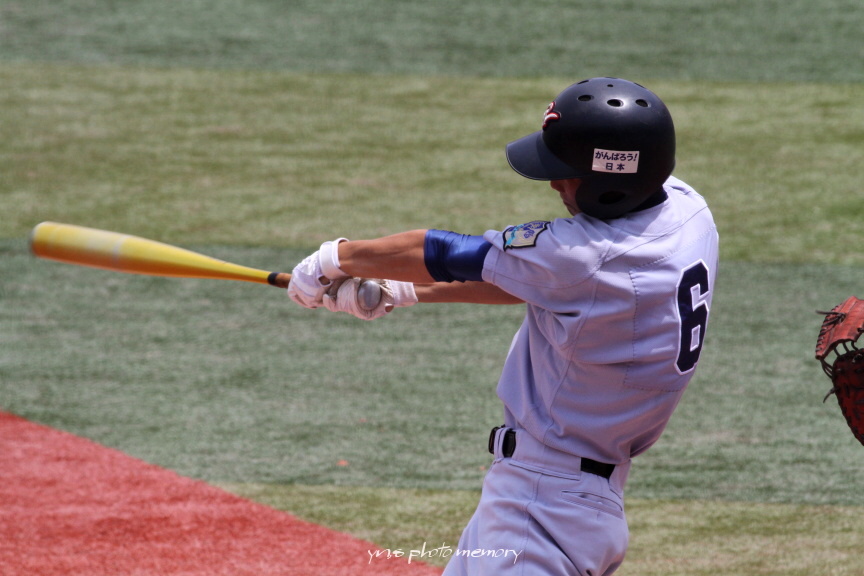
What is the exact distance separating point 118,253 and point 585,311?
63.8 inches

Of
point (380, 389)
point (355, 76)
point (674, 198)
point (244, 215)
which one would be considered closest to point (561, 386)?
point (674, 198)

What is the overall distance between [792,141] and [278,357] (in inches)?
202

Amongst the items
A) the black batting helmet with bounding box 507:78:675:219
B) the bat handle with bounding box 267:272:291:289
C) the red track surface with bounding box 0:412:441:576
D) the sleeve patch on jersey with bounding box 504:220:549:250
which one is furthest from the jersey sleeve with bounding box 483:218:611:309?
the red track surface with bounding box 0:412:441:576

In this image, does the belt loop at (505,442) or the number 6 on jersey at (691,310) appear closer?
the number 6 on jersey at (691,310)

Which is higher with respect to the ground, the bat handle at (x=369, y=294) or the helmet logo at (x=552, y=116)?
the helmet logo at (x=552, y=116)

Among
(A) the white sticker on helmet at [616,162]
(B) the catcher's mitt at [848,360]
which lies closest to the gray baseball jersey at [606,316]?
A: (A) the white sticker on helmet at [616,162]

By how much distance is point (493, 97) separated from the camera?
395 inches

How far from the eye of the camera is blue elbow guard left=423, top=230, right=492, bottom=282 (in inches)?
98.2

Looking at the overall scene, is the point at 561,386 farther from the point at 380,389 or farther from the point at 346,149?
the point at 346,149

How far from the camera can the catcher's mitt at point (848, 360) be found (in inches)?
105

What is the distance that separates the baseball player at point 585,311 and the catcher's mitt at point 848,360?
14.4 inches

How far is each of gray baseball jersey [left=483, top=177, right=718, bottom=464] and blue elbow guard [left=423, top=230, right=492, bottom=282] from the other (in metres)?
0.03

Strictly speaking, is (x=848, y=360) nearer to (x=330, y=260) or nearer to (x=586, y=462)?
(x=586, y=462)

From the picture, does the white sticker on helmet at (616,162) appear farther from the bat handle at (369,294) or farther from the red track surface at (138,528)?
the red track surface at (138,528)
